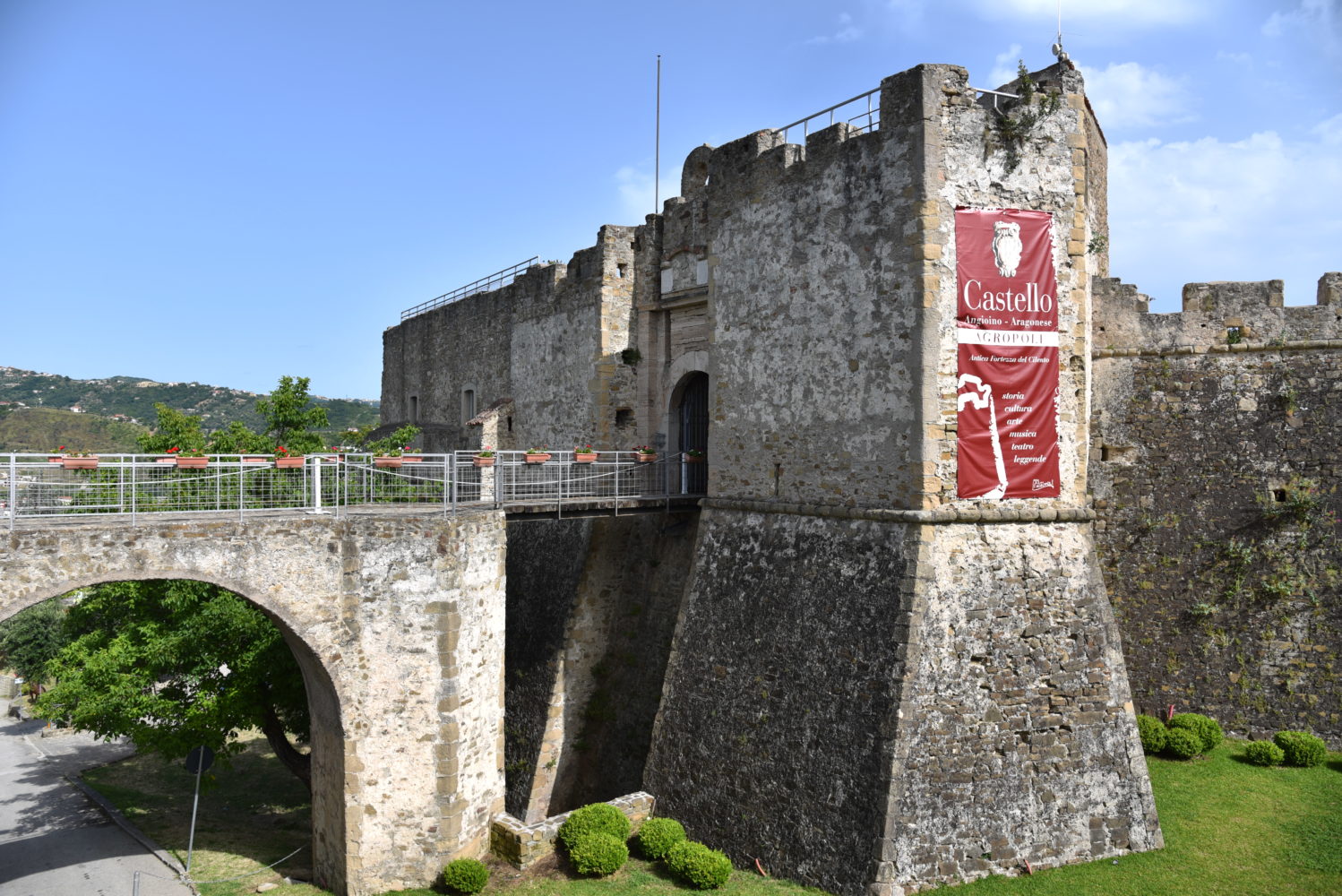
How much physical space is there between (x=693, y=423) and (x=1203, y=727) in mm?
9472

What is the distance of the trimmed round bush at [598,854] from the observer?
1091cm

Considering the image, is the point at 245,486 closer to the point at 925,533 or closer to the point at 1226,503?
the point at 925,533

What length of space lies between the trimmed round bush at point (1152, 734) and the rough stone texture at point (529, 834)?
294 inches

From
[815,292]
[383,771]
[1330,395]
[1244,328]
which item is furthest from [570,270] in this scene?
[1330,395]

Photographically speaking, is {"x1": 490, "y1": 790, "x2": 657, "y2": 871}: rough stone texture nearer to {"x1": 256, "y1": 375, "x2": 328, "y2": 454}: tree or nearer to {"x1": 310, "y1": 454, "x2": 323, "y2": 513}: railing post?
{"x1": 310, "y1": 454, "x2": 323, "y2": 513}: railing post

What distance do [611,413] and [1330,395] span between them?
11.8 meters

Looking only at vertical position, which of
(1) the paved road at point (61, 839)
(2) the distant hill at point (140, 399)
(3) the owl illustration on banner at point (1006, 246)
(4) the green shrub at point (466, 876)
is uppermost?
(2) the distant hill at point (140, 399)

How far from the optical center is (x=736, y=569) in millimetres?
13016

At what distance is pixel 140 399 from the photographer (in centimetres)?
8881

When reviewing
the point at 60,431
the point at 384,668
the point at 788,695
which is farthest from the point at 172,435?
the point at 60,431

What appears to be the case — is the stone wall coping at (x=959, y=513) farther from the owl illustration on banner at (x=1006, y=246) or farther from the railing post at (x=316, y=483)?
the railing post at (x=316, y=483)

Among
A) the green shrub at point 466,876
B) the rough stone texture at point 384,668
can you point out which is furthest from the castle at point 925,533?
the rough stone texture at point 384,668

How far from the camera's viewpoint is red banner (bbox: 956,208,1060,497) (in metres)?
11.1

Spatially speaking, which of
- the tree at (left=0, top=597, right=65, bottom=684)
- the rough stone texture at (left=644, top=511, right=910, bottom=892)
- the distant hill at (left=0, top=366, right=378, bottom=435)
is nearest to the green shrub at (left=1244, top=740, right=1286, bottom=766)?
the rough stone texture at (left=644, top=511, right=910, bottom=892)
